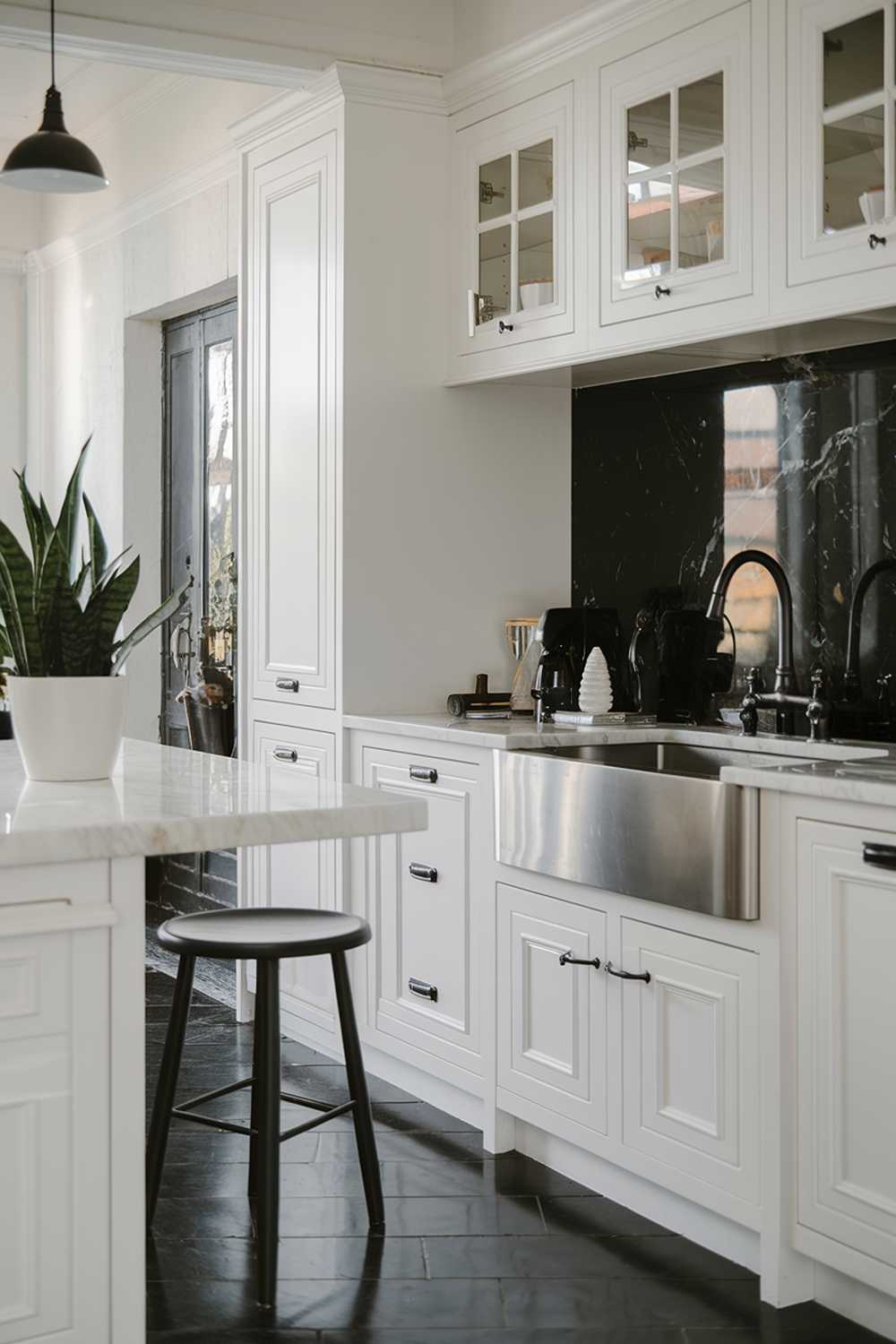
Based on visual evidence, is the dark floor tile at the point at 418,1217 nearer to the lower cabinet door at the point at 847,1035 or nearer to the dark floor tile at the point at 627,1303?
the dark floor tile at the point at 627,1303

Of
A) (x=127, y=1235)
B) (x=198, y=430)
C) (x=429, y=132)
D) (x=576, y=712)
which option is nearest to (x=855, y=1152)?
(x=127, y=1235)

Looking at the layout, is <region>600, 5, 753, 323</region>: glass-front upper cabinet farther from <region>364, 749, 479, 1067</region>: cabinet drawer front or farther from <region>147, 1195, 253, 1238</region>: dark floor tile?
<region>147, 1195, 253, 1238</region>: dark floor tile

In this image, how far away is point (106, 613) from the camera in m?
2.38

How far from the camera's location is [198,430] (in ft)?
18.9

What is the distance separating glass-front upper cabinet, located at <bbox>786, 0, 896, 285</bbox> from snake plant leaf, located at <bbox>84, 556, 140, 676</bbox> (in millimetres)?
1430

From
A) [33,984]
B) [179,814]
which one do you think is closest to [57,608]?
[179,814]

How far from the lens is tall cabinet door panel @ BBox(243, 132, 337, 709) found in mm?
4020

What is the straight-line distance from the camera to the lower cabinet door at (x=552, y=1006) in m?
3.06

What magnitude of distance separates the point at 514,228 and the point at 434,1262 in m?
2.45

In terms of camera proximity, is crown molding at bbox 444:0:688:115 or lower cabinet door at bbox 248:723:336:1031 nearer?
crown molding at bbox 444:0:688:115

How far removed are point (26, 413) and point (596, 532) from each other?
4010 mm

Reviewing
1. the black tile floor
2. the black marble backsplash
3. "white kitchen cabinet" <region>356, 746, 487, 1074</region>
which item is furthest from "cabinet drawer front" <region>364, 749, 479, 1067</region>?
the black marble backsplash

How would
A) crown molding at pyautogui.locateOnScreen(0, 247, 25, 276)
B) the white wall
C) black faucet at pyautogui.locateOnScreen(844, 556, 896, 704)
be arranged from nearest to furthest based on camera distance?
black faucet at pyautogui.locateOnScreen(844, 556, 896, 704) → the white wall → crown molding at pyautogui.locateOnScreen(0, 247, 25, 276)

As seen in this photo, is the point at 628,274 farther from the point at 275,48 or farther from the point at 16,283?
the point at 16,283
